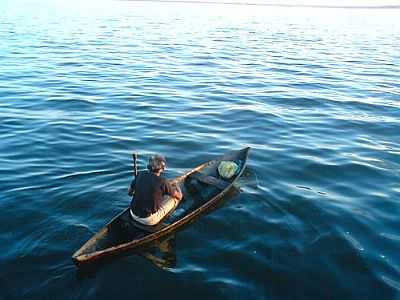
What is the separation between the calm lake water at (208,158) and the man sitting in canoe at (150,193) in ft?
2.93

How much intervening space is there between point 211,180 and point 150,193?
3640mm

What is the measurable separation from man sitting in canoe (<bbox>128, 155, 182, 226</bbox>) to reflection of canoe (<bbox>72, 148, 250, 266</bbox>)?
0.35 m

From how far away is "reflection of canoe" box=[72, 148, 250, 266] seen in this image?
10633 millimetres

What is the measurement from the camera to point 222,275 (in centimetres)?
1048

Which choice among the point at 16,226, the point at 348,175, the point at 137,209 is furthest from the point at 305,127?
the point at 16,226

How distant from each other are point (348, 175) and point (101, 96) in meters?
15.6

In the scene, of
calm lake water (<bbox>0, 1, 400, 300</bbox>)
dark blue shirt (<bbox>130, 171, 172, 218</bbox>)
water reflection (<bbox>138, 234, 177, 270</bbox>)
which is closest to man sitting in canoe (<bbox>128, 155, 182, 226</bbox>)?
dark blue shirt (<bbox>130, 171, 172, 218</bbox>)

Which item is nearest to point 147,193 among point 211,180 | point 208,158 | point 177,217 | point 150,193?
point 150,193

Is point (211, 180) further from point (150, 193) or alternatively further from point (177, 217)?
point (150, 193)

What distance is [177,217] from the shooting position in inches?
509

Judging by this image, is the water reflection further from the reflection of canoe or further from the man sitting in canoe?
the man sitting in canoe

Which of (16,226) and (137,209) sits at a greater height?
(137,209)

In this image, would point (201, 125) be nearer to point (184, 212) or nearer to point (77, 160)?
point (77, 160)

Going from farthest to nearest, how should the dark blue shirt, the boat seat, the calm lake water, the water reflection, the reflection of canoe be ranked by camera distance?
the boat seat, the dark blue shirt, the water reflection, the reflection of canoe, the calm lake water
